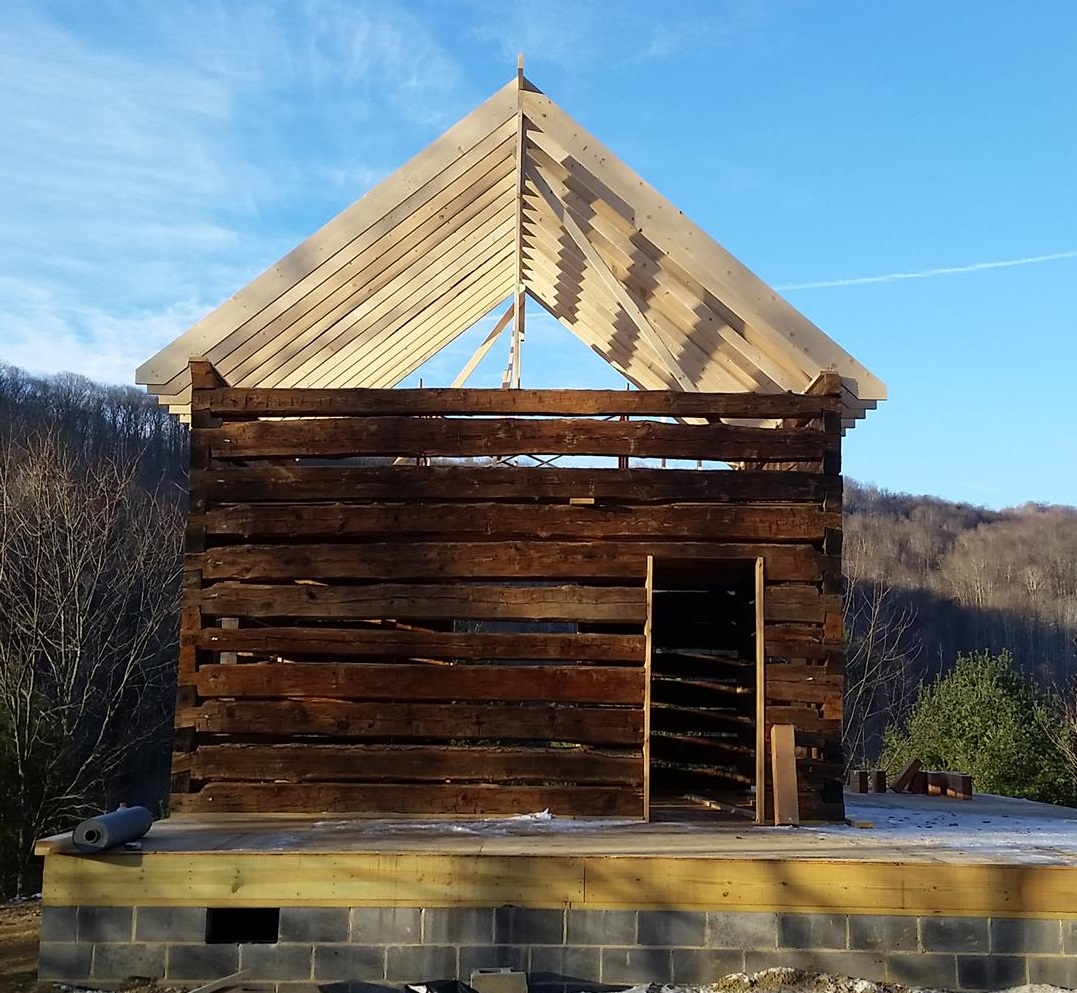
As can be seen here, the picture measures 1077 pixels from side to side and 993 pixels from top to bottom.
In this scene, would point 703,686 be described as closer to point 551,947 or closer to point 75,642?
point 551,947

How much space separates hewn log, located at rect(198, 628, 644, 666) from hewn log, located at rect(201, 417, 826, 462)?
1.43 metres

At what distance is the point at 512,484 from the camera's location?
884 centimetres

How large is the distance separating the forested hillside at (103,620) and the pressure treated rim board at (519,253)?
6.78m

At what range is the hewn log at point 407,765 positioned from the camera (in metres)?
8.48

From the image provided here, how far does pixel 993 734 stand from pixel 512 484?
12821mm

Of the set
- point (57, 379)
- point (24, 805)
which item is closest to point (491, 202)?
point (24, 805)

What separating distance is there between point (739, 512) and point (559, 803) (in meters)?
2.65

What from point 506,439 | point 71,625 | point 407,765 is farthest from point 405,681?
point 71,625

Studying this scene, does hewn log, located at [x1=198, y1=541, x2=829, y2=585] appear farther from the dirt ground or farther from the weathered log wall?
the dirt ground

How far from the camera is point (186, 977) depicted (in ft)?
20.2

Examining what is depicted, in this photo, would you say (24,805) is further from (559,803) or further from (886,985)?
(886,985)

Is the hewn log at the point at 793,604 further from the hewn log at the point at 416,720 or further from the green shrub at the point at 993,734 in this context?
the green shrub at the point at 993,734

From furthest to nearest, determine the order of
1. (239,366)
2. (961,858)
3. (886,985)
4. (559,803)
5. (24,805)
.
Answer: (24,805)
(239,366)
(559,803)
(961,858)
(886,985)

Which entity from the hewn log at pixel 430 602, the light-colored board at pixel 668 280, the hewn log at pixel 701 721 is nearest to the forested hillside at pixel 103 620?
the hewn log at pixel 430 602
